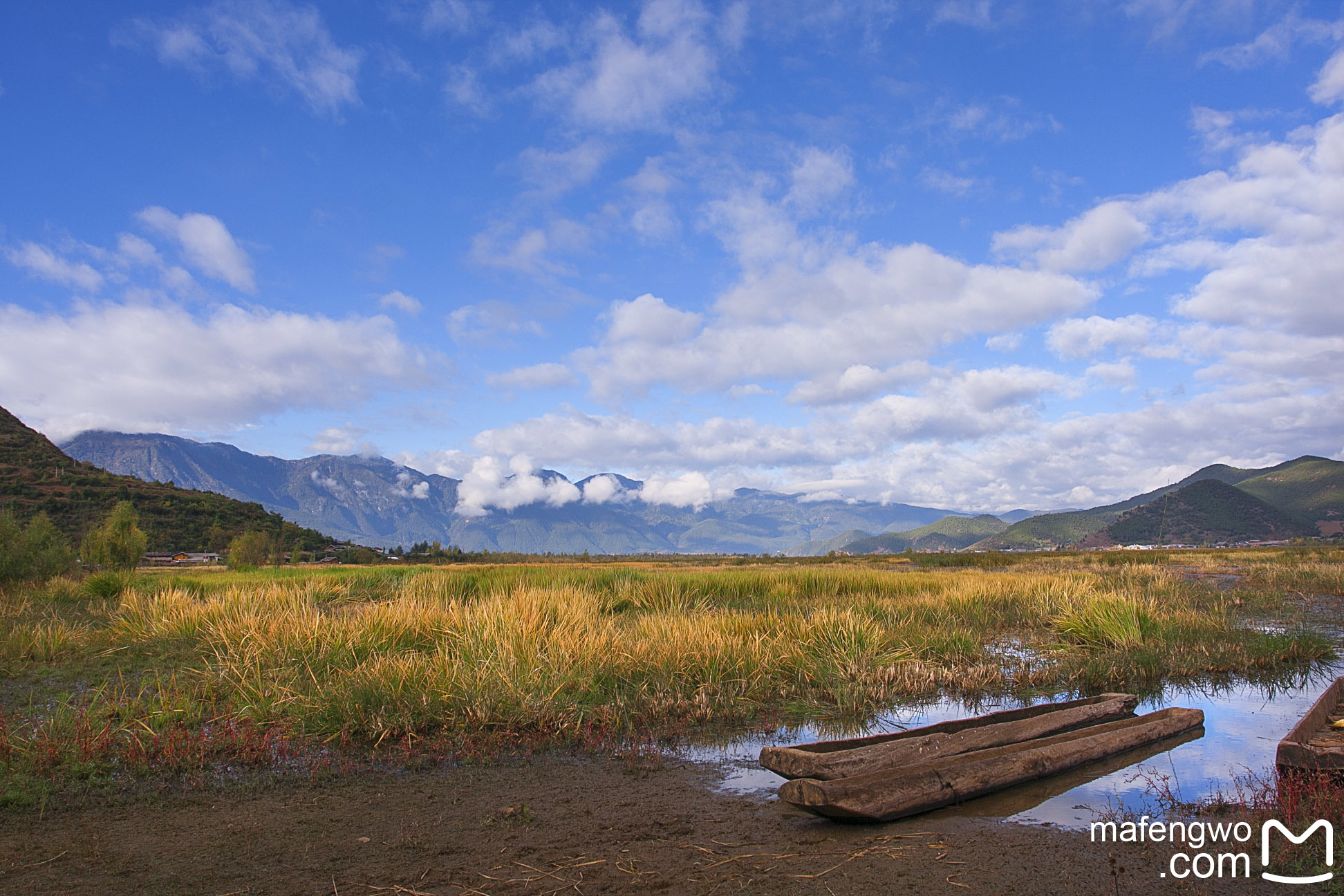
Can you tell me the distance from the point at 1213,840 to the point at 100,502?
3757 inches

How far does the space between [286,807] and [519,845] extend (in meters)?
2.10

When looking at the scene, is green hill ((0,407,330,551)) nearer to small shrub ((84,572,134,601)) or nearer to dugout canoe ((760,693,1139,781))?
small shrub ((84,572,134,601))

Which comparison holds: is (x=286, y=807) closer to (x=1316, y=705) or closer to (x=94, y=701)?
(x=94, y=701)

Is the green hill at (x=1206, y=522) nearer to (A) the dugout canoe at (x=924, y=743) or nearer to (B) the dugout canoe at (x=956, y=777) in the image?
(A) the dugout canoe at (x=924, y=743)

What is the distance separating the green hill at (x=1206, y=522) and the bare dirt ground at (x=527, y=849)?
160 metres

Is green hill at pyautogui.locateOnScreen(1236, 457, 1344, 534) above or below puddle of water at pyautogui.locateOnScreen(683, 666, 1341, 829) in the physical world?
above

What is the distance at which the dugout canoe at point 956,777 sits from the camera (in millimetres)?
4375

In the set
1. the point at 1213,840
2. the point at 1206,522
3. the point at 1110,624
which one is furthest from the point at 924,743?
the point at 1206,522

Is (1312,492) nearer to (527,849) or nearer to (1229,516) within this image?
(1229,516)

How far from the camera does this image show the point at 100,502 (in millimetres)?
72062

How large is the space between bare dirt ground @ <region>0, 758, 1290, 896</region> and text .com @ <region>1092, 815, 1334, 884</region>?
0.30 ft

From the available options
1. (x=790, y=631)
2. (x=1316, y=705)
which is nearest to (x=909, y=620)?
(x=790, y=631)

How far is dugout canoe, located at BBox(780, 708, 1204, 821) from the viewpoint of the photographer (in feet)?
14.4

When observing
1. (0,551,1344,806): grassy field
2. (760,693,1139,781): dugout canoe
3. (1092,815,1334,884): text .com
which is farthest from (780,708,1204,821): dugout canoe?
(0,551,1344,806): grassy field
